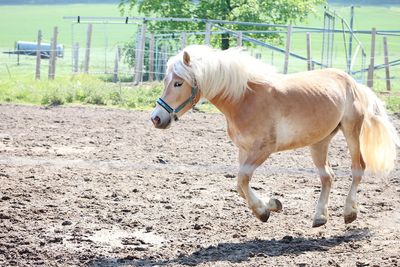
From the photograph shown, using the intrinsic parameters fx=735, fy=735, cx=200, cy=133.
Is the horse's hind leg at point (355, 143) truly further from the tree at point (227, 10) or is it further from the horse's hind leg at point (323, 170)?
the tree at point (227, 10)

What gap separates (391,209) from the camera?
7211mm

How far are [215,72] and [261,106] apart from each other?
1.62ft

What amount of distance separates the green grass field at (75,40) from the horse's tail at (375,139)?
9333mm

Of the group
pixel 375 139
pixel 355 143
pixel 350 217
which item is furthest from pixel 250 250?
pixel 375 139

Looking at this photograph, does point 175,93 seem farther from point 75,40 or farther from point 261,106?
point 75,40

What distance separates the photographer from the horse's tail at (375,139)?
283 inches

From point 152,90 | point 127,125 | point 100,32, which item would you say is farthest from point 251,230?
point 100,32

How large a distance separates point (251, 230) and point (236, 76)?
54.1 inches

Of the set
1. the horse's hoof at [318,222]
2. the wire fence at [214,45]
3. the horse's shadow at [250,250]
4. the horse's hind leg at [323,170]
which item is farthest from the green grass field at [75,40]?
the horse's shadow at [250,250]

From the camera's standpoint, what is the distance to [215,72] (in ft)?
20.5

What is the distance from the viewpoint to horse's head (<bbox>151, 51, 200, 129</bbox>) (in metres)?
6.16

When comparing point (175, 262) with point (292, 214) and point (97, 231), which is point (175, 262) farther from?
point (292, 214)

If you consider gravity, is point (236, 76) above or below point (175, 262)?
above

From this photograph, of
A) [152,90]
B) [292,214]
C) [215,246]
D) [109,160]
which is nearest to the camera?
[215,246]
